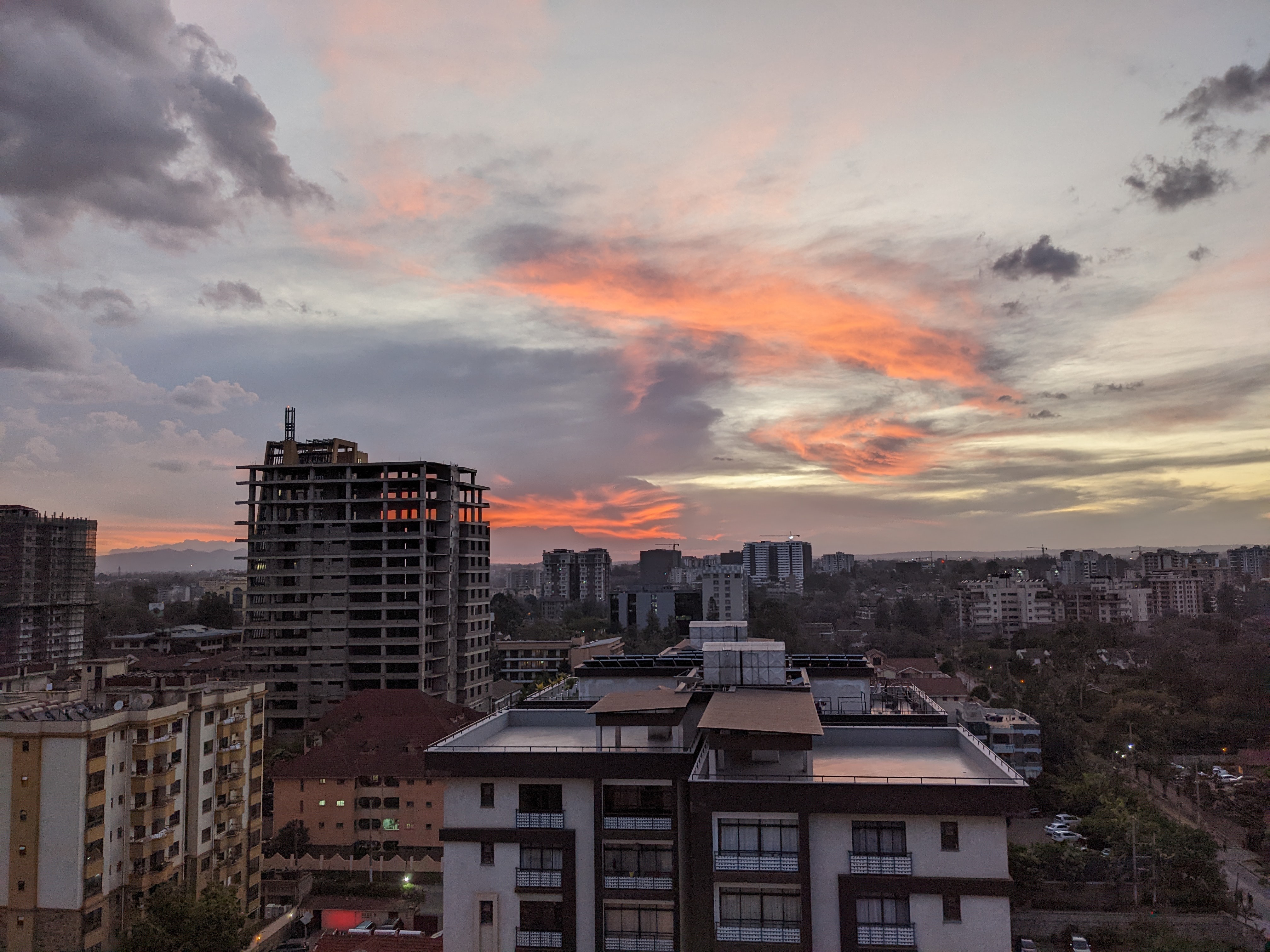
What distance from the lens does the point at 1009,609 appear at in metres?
139

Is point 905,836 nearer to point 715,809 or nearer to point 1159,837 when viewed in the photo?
point 715,809

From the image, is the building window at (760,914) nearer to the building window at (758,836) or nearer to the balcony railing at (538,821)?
the building window at (758,836)

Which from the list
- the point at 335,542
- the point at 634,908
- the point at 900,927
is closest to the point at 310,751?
the point at 335,542

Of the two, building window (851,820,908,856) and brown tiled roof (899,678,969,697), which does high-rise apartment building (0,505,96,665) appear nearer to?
brown tiled roof (899,678,969,697)

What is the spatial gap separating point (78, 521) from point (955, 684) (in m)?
114

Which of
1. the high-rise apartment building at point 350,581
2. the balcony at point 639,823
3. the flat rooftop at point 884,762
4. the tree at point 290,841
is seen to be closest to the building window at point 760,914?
the balcony at point 639,823

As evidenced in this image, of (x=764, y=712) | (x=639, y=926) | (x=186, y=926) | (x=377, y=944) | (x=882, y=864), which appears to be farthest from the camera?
(x=186, y=926)

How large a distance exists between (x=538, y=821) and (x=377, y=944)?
36.0 ft

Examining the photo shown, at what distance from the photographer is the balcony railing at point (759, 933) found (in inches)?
738

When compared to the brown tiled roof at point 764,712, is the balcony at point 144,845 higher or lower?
lower

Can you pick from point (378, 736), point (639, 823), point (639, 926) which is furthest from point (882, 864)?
point (378, 736)

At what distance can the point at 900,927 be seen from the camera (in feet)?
60.6

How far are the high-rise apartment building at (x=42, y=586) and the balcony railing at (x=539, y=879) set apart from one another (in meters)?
109

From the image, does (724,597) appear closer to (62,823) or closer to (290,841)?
Answer: (290,841)
